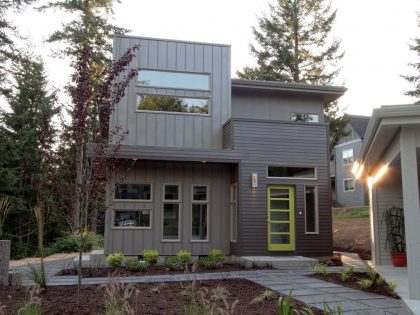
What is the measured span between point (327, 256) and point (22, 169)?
14.6 metres

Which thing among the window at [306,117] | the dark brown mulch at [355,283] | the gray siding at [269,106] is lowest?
the dark brown mulch at [355,283]

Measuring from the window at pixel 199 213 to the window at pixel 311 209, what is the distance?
301 centimetres

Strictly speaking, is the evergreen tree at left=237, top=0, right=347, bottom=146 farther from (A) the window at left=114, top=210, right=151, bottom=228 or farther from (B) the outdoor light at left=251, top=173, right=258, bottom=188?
(A) the window at left=114, top=210, right=151, bottom=228

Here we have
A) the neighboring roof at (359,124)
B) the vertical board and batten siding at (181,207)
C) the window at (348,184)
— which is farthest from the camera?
the window at (348,184)

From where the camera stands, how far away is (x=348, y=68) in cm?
2667

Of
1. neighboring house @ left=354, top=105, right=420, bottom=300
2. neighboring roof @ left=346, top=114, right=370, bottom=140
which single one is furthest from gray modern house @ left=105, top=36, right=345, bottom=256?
neighboring roof @ left=346, top=114, right=370, bottom=140

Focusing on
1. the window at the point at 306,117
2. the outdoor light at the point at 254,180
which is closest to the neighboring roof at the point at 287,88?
the window at the point at 306,117

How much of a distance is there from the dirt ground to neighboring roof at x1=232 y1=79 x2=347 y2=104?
5.59 m

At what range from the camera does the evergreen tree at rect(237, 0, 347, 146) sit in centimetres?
2620

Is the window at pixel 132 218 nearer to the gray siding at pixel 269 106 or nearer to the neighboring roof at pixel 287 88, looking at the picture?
the gray siding at pixel 269 106

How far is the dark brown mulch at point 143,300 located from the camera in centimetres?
562

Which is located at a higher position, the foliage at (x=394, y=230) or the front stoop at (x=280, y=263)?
the foliage at (x=394, y=230)

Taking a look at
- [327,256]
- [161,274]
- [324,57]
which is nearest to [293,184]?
[327,256]

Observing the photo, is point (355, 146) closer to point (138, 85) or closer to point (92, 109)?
point (138, 85)
